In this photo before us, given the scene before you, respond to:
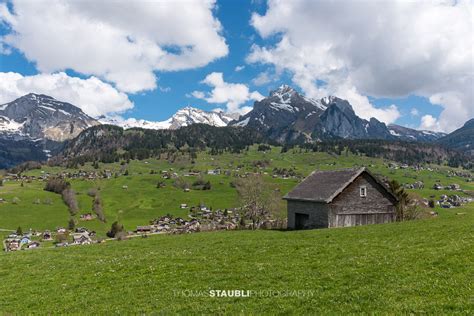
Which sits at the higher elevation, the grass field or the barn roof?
the barn roof

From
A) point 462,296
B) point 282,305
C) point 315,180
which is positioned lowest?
point 282,305

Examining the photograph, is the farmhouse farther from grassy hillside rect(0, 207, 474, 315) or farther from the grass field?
grassy hillside rect(0, 207, 474, 315)

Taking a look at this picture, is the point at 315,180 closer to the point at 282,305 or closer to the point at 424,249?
the point at 424,249

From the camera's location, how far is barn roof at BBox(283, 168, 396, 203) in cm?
5044

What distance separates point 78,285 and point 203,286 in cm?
830

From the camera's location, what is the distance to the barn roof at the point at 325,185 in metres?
50.4

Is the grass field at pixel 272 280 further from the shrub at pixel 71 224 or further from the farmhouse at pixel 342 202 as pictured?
the shrub at pixel 71 224

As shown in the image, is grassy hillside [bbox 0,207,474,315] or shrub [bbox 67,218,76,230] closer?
grassy hillside [bbox 0,207,474,315]

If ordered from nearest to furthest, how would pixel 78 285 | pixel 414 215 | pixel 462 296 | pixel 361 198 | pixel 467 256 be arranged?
1. pixel 462 296
2. pixel 467 256
3. pixel 78 285
4. pixel 361 198
5. pixel 414 215

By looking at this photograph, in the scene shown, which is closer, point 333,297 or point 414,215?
point 333,297

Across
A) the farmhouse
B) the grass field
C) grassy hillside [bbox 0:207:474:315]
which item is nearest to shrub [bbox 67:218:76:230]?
the farmhouse

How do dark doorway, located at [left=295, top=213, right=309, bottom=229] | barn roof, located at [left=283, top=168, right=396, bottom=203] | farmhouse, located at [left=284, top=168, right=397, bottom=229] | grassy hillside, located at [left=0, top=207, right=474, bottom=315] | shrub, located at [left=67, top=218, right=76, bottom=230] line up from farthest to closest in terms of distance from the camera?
1. shrub, located at [left=67, top=218, right=76, bottom=230]
2. dark doorway, located at [left=295, top=213, right=309, bottom=229]
3. barn roof, located at [left=283, top=168, right=396, bottom=203]
4. farmhouse, located at [left=284, top=168, right=397, bottom=229]
5. grassy hillside, located at [left=0, top=207, right=474, bottom=315]

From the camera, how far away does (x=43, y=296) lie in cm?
1964

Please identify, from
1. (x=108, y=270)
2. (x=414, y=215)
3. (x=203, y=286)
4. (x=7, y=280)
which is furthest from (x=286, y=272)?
(x=414, y=215)
